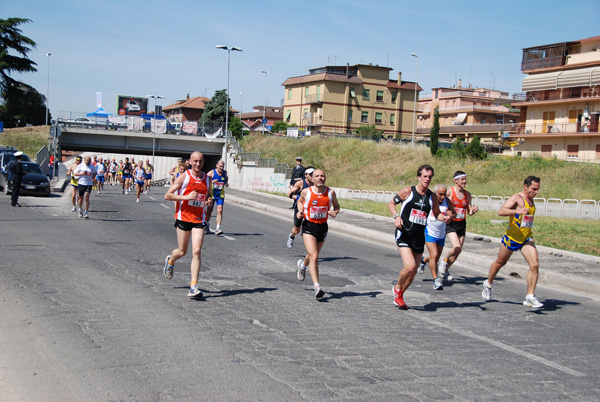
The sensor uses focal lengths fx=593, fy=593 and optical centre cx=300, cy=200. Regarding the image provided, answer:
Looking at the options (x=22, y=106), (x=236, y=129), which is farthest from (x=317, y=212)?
(x=22, y=106)

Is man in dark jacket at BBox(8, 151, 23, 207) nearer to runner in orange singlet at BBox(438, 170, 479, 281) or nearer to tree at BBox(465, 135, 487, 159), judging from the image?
runner in orange singlet at BBox(438, 170, 479, 281)

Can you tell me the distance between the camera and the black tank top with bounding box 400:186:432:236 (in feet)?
25.7

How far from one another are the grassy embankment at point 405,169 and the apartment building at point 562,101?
Result: 27.8ft

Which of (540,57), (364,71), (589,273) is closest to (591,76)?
(540,57)

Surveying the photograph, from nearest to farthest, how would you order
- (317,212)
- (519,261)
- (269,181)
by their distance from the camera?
(317,212), (519,261), (269,181)

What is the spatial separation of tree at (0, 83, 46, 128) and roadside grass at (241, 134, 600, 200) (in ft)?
81.8

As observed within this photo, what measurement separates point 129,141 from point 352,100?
117 feet

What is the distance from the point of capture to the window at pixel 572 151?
5128cm

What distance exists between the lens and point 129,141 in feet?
→ 190

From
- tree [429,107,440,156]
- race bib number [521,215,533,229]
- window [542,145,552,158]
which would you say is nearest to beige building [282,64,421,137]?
window [542,145,552,158]

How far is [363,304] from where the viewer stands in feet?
26.6

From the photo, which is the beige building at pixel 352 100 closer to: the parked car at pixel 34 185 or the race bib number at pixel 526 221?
the parked car at pixel 34 185

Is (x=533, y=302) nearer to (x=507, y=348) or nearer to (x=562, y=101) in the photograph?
(x=507, y=348)

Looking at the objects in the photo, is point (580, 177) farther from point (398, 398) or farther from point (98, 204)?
point (398, 398)
